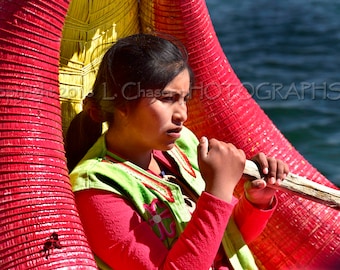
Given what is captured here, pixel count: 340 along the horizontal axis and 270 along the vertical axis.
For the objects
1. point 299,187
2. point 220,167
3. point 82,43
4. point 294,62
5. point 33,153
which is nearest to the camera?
→ point 33,153

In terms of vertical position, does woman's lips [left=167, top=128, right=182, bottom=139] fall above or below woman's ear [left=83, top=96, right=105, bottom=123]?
below

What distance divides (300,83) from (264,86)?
0.90 feet

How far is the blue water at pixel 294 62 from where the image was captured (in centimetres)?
422

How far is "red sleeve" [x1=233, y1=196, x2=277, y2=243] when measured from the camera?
5.86 feet

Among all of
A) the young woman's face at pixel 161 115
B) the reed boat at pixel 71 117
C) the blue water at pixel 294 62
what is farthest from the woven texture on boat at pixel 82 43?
the blue water at pixel 294 62

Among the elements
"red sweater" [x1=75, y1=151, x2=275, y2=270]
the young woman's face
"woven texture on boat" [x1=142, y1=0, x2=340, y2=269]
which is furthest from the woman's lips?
"woven texture on boat" [x1=142, y1=0, x2=340, y2=269]

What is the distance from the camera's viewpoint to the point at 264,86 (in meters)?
4.80

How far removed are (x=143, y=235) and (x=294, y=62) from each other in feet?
12.7

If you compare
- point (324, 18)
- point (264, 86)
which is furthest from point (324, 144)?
point (324, 18)

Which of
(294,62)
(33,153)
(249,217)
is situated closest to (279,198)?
(249,217)

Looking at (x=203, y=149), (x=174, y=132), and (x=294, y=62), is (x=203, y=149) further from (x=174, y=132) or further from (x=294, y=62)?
(x=294, y=62)

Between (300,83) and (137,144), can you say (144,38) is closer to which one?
(137,144)

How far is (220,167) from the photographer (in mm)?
1607

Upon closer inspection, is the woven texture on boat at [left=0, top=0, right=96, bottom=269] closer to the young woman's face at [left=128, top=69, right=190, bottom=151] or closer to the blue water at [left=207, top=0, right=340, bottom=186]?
the young woman's face at [left=128, top=69, right=190, bottom=151]
